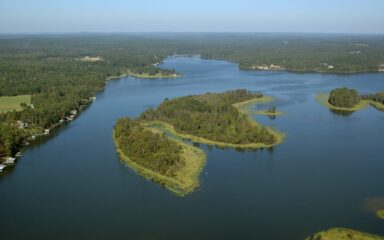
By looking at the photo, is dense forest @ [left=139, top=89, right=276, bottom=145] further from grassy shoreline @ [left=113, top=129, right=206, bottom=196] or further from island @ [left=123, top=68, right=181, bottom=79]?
island @ [left=123, top=68, right=181, bottom=79]

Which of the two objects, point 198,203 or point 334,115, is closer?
point 198,203

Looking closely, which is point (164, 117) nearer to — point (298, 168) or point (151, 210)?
point (298, 168)

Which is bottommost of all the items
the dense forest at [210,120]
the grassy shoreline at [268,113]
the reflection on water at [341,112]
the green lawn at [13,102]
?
the reflection on water at [341,112]

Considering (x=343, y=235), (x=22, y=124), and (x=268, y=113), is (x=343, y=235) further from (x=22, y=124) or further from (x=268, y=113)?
(x=22, y=124)

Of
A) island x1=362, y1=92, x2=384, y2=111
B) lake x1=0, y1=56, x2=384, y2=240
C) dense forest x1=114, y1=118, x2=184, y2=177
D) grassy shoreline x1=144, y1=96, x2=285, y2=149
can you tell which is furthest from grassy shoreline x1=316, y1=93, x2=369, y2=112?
dense forest x1=114, y1=118, x2=184, y2=177

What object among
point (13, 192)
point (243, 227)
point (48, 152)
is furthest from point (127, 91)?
point (243, 227)

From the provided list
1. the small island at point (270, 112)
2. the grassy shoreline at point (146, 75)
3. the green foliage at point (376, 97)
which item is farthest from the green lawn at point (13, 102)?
the green foliage at point (376, 97)

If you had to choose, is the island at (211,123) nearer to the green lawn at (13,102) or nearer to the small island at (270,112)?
the small island at (270,112)
